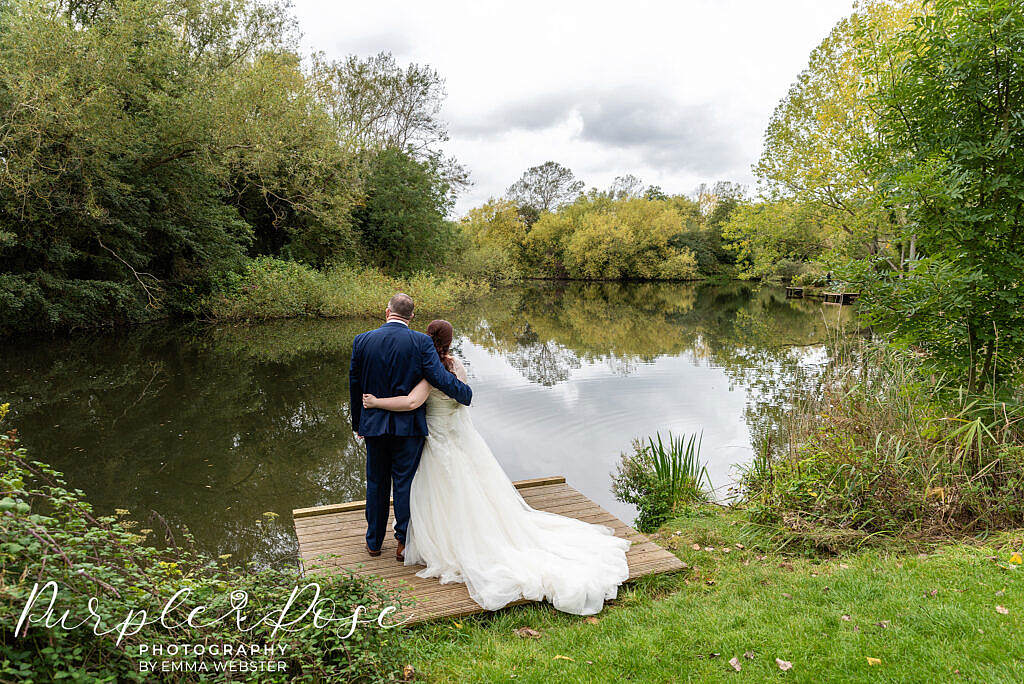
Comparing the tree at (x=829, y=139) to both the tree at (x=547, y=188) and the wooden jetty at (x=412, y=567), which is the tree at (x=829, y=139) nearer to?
the wooden jetty at (x=412, y=567)

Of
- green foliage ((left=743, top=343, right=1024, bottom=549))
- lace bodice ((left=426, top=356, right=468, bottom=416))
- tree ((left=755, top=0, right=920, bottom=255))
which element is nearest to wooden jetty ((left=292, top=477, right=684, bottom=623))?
lace bodice ((left=426, top=356, right=468, bottom=416))

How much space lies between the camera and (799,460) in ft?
19.3

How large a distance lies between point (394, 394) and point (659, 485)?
158 inches

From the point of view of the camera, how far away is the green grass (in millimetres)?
3213

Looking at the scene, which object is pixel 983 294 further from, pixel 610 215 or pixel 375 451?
pixel 610 215

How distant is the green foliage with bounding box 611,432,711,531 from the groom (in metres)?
3.07

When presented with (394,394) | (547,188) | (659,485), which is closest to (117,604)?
(394,394)

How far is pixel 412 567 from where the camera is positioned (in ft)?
15.3

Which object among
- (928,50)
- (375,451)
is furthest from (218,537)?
(928,50)

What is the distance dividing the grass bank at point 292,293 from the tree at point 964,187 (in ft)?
68.7

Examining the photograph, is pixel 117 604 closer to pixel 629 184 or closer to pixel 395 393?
pixel 395 393

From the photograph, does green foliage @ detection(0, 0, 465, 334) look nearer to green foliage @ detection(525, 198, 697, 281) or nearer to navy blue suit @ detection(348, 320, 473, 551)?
navy blue suit @ detection(348, 320, 473, 551)

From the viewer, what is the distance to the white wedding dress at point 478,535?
167 inches

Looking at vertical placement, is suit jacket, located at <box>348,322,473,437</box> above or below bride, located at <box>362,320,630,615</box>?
above
